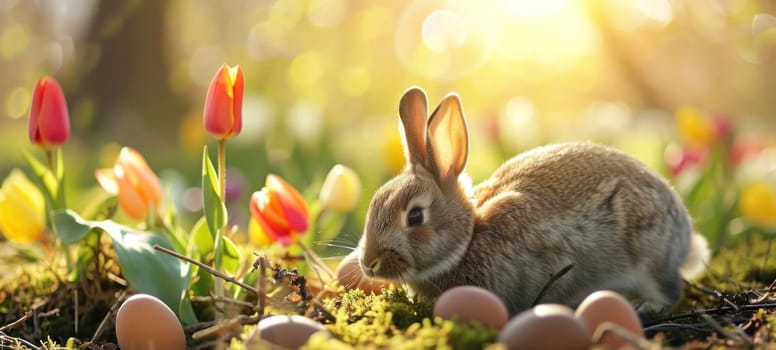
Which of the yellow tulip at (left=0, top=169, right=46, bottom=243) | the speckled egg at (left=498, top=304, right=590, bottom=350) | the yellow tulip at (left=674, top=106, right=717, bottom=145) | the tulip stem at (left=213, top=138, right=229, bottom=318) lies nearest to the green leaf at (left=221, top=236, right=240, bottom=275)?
the tulip stem at (left=213, top=138, right=229, bottom=318)

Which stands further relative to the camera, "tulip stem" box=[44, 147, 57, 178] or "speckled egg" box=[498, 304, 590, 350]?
"tulip stem" box=[44, 147, 57, 178]

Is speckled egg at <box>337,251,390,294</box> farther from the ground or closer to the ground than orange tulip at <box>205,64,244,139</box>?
closer to the ground

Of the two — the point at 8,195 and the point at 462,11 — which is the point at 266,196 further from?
the point at 462,11

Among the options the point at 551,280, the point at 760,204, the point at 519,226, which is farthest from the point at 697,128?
the point at 551,280

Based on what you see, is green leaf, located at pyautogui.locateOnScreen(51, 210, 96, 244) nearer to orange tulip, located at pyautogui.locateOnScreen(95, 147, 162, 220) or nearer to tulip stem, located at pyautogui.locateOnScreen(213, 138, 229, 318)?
orange tulip, located at pyautogui.locateOnScreen(95, 147, 162, 220)

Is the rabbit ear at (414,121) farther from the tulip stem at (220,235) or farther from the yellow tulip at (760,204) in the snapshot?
the yellow tulip at (760,204)
